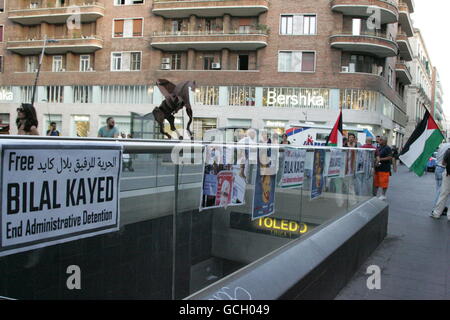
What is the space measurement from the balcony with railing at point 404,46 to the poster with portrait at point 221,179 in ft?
166

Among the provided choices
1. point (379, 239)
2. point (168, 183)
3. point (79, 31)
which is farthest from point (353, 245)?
point (79, 31)

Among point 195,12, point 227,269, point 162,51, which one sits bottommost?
point 227,269

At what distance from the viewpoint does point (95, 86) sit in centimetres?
4431

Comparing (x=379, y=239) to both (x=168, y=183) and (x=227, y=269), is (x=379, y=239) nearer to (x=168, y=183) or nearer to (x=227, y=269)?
(x=227, y=269)

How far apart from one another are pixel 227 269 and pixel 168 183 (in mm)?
979

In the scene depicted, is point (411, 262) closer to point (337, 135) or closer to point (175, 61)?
point (337, 135)

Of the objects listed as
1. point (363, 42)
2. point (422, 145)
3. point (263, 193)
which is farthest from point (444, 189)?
point (363, 42)

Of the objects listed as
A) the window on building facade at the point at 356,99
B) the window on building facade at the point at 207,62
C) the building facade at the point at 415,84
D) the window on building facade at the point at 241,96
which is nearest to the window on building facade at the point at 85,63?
the window on building facade at the point at 207,62

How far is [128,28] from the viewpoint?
143ft

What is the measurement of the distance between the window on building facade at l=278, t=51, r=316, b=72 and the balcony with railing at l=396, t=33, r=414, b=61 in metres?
16.0

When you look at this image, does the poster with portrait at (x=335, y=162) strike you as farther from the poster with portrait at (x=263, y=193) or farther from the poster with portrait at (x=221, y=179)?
the poster with portrait at (x=221, y=179)

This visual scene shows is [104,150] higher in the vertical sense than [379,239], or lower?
higher

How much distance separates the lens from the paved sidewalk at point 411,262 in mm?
4754

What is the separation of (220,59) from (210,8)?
176 inches
